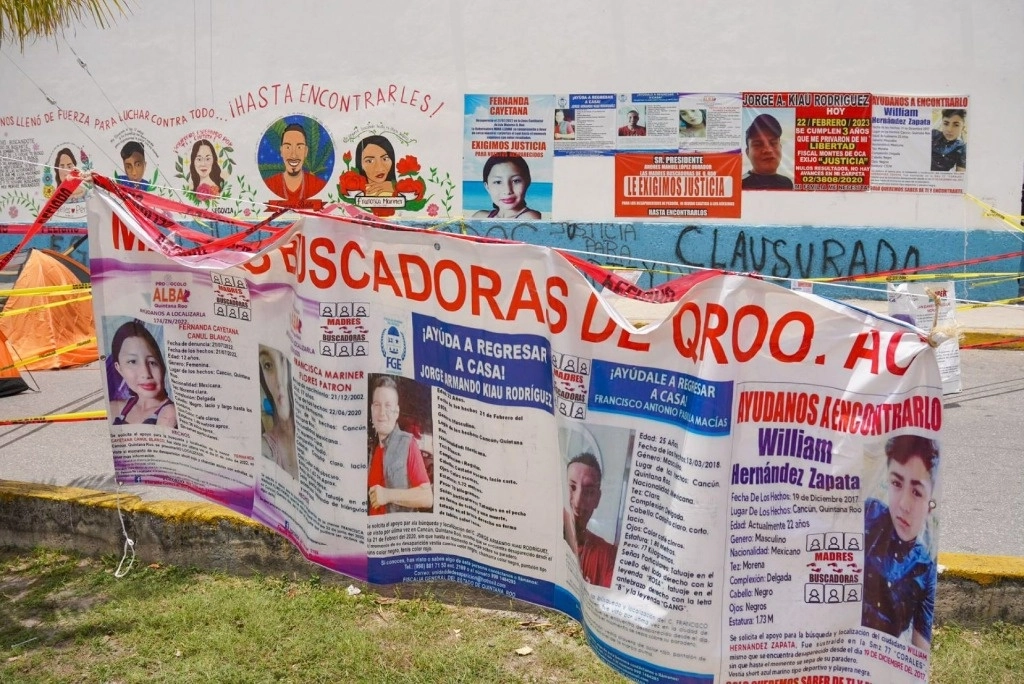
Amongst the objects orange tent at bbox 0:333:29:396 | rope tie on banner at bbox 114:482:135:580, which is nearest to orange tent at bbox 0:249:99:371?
orange tent at bbox 0:333:29:396

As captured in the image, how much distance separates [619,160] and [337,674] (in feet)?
41.8

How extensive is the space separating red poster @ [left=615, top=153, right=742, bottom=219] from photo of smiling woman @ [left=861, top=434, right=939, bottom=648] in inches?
Result: 521

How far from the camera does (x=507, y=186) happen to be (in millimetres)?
16344

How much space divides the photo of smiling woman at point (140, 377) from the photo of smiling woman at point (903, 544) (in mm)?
2872

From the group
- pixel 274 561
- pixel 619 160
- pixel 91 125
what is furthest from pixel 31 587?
pixel 91 125

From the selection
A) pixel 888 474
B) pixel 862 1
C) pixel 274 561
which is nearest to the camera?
pixel 888 474

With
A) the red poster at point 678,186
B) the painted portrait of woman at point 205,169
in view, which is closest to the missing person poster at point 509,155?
the red poster at point 678,186

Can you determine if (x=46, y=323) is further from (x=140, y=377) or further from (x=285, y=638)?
(x=285, y=638)

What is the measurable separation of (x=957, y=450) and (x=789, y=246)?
8.31 metres

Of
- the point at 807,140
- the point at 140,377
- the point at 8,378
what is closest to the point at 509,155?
the point at 807,140

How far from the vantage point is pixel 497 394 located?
342 centimetres

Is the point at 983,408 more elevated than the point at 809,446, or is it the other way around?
the point at 809,446

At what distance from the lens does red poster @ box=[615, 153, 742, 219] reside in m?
15.7

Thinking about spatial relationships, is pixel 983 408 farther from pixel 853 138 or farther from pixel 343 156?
pixel 343 156
